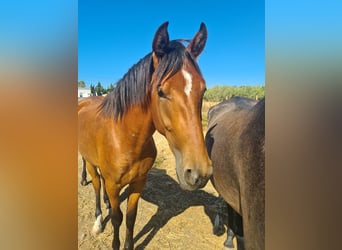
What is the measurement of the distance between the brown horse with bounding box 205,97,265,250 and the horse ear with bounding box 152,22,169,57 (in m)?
0.52

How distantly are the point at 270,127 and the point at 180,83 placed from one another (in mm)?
418

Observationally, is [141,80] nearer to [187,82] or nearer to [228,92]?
[187,82]

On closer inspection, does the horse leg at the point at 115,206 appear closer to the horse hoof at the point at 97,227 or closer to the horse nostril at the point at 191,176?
the horse hoof at the point at 97,227

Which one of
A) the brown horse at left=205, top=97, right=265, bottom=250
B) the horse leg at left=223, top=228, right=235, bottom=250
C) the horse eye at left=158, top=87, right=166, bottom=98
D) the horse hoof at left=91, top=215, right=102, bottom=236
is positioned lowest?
the horse leg at left=223, top=228, right=235, bottom=250

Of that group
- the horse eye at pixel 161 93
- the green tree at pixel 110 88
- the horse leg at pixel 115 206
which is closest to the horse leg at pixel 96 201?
the horse leg at pixel 115 206

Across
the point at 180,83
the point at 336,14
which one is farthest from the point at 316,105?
the point at 180,83

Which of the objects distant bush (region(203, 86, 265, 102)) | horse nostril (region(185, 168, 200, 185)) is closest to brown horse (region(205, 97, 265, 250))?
distant bush (region(203, 86, 265, 102))

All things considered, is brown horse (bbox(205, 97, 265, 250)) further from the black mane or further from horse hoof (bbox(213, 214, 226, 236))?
the black mane

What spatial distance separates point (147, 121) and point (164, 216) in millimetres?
908

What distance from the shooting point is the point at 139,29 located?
113cm

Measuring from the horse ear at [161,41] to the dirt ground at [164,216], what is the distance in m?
0.64

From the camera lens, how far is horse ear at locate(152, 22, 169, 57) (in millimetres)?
1013

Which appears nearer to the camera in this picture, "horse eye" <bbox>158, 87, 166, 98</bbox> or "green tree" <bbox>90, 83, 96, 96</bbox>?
"horse eye" <bbox>158, 87, 166, 98</bbox>

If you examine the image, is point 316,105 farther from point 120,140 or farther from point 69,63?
point 120,140
